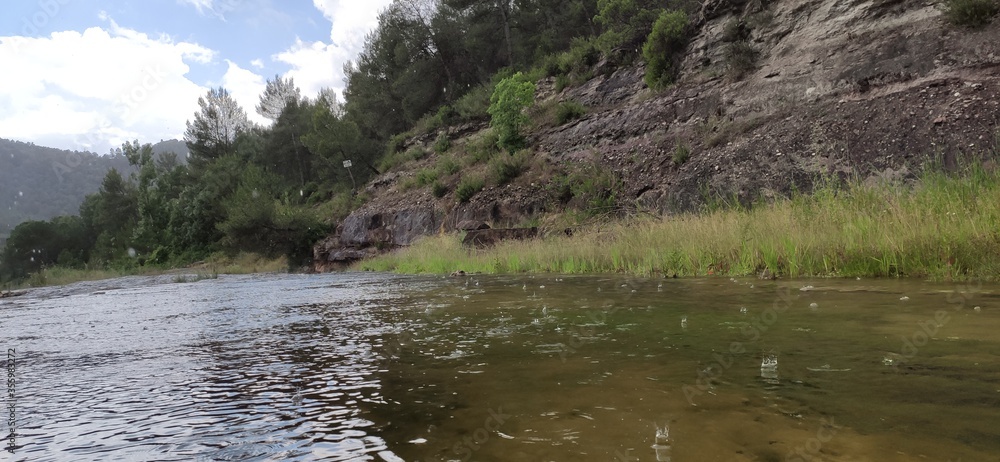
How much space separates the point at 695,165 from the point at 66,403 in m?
16.2

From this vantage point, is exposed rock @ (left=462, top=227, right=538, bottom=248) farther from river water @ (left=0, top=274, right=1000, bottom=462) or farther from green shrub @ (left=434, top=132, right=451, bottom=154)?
river water @ (left=0, top=274, right=1000, bottom=462)

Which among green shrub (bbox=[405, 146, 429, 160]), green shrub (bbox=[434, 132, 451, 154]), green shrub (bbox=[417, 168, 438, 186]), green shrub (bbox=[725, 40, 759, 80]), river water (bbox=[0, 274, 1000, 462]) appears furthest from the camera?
green shrub (bbox=[405, 146, 429, 160])

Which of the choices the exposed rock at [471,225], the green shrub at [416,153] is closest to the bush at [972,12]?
the exposed rock at [471,225]

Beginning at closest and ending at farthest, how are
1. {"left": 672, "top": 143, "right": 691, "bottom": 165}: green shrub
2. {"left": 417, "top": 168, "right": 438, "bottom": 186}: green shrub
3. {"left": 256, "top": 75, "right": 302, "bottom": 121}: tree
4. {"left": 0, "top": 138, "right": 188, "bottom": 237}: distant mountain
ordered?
{"left": 672, "top": 143, "right": 691, "bottom": 165}: green shrub → {"left": 417, "top": 168, "right": 438, "bottom": 186}: green shrub → {"left": 256, "top": 75, "right": 302, "bottom": 121}: tree → {"left": 0, "top": 138, "right": 188, "bottom": 237}: distant mountain

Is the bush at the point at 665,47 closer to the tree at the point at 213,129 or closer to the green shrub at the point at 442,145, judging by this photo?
the green shrub at the point at 442,145

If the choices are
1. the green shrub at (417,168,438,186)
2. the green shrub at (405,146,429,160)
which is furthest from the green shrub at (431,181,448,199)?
the green shrub at (405,146,429,160)

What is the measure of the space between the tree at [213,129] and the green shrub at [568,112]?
1764 inches

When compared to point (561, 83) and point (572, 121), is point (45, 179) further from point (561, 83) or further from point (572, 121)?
point (572, 121)

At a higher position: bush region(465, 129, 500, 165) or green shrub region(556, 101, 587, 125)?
green shrub region(556, 101, 587, 125)

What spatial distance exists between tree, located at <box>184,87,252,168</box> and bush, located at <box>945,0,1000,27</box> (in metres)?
58.3

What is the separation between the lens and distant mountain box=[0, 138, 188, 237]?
13362 cm

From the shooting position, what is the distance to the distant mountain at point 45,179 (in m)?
134

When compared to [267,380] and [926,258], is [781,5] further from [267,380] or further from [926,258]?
[267,380]

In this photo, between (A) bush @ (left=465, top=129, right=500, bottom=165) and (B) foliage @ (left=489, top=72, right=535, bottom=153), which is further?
(A) bush @ (left=465, top=129, right=500, bottom=165)
